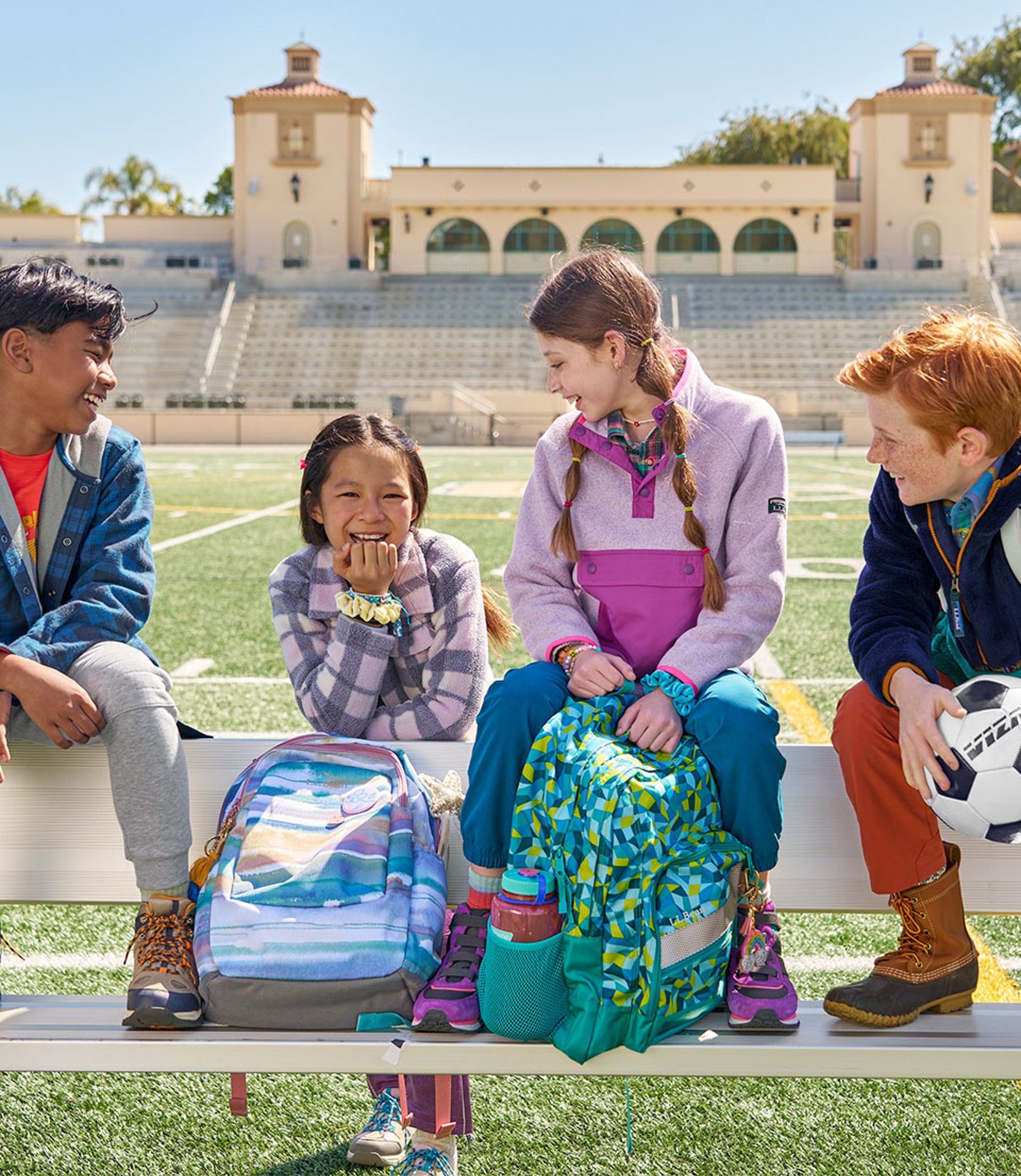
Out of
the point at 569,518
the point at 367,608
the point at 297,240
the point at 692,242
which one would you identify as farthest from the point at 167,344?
the point at 569,518

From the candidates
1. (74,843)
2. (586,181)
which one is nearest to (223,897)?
(74,843)

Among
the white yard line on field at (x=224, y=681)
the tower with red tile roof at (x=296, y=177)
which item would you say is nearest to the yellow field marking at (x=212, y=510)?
the white yard line on field at (x=224, y=681)

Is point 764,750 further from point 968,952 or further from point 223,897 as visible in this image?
point 223,897

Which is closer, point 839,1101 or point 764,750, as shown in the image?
point 764,750

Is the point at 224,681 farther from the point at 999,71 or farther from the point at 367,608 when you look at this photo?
the point at 999,71

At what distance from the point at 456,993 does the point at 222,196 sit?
242 ft

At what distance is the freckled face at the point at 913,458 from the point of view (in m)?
1.98

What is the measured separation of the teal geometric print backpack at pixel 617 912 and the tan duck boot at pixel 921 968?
0.23 m

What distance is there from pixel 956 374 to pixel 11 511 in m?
1.62

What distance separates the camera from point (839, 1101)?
96.0 inches

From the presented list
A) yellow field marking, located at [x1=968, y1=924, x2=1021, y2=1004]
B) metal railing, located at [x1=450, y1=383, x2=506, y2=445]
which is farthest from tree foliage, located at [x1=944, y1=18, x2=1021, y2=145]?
yellow field marking, located at [x1=968, y1=924, x2=1021, y2=1004]

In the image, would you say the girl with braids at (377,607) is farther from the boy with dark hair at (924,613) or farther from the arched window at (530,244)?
the arched window at (530,244)

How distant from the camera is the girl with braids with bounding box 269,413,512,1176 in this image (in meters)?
2.35

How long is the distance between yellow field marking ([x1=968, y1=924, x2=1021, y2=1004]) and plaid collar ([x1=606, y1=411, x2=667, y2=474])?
142 centimetres
